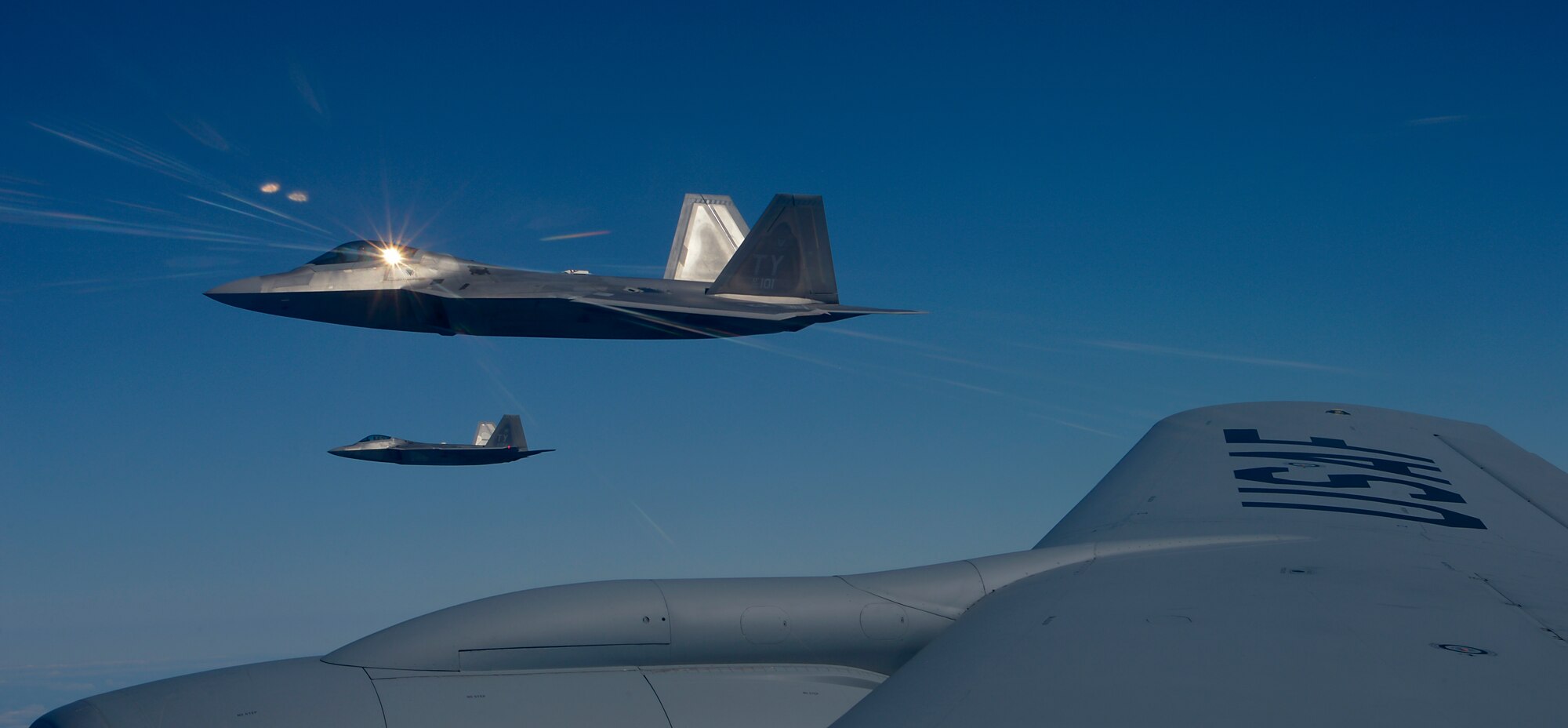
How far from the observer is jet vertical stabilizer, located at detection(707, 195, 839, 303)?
21.1 m

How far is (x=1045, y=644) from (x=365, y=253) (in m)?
19.9

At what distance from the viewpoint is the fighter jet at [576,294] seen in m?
20.9

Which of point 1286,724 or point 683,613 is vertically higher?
point 1286,724

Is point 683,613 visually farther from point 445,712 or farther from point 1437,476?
point 1437,476

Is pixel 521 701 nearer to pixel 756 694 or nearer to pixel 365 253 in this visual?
pixel 756 694

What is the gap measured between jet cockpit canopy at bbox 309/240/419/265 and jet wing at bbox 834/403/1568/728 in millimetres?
16649

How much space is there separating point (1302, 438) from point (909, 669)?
33.0ft

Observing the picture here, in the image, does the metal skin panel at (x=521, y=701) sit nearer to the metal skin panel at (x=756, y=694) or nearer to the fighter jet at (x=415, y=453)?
the metal skin panel at (x=756, y=694)

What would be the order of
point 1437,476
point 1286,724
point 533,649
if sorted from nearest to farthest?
point 1286,724 → point 533,649 → point 1437,476

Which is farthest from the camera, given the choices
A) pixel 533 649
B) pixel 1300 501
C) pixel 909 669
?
pixel 1300 501

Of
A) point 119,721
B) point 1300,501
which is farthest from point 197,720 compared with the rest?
point 1300,501

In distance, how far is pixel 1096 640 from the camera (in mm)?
6000

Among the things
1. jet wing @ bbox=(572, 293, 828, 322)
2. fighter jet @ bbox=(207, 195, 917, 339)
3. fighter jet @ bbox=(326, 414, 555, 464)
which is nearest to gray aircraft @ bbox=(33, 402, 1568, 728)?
jet wing @ bbox=(572, 293, 828, 322)

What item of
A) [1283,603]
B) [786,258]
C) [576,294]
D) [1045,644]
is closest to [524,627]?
[1045,644]
